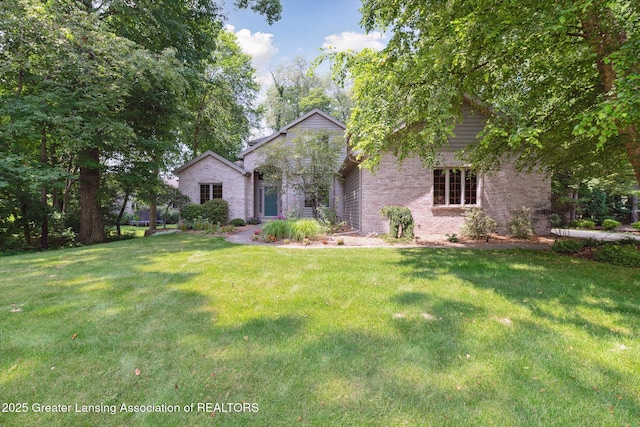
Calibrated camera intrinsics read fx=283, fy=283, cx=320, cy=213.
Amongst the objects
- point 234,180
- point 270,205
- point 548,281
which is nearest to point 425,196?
point 548,281

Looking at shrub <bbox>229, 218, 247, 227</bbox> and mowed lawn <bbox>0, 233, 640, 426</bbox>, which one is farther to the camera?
shrub <bbox>229, 218, 247, 227</bbox>

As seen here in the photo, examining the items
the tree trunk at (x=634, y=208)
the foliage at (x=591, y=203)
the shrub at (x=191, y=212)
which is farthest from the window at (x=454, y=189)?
the tree trunk at (x=634, y=208)

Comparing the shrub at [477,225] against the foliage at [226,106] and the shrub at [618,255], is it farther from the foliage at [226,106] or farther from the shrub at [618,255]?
the foliage at [226,106]

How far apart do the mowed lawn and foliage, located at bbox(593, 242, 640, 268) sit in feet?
4.66

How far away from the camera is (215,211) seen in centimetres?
1603

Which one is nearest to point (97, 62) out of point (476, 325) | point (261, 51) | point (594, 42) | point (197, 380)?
point (197, 380)

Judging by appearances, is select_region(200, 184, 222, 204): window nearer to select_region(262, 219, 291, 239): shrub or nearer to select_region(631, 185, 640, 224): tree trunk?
select_region(262, 219, 291, 239): shrub

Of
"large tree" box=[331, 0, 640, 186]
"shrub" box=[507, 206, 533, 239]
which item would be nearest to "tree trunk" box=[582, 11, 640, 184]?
"large tree" box=[331, 0, 640, 186]

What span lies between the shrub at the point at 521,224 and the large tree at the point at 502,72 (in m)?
2.74

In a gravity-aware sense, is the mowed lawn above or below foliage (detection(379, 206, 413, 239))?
below

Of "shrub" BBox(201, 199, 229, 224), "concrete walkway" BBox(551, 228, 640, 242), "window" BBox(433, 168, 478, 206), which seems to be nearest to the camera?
"concrete walkway" BBox(551, 228, 640, 242)

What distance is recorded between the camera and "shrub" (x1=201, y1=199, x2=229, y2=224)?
15.9 meters

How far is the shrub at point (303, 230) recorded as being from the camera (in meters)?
9.68

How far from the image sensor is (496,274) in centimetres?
541
